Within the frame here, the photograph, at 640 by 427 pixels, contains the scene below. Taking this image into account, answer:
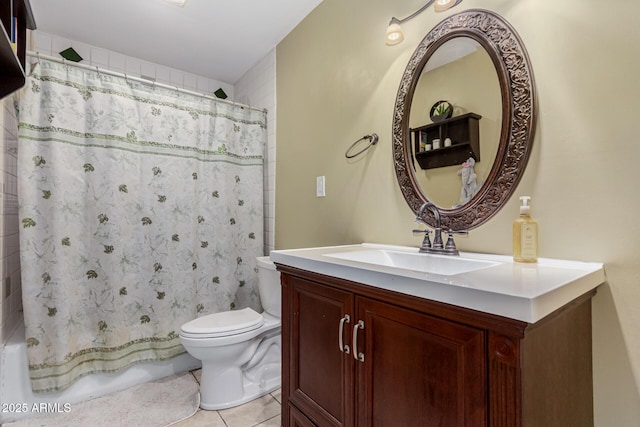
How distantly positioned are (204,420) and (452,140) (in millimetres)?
1802

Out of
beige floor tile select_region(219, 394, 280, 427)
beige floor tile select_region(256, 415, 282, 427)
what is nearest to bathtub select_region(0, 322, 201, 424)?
beige floor tile select_region(219, 394, 280, 427)

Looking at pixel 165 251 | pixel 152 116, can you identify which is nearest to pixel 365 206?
pixel 165 251

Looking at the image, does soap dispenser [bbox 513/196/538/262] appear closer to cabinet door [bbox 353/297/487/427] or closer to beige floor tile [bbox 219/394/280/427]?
cabinet door [bbox 353/297/487/427]

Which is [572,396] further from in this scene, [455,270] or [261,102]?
[261,102]

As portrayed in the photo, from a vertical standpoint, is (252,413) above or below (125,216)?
below

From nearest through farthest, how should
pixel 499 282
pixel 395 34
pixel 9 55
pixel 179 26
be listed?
pixel 499 282 → pixel 9 55 → pixel 395 34 → pixel 179 26

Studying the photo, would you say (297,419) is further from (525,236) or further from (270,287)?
(525,236)

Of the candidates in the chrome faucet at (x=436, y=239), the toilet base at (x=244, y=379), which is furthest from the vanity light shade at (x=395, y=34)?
the toilet base at (x=244, y=379)

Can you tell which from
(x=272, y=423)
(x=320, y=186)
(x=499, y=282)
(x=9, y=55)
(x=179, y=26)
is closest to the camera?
(x=499, y=282)

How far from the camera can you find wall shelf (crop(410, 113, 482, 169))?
1.19m

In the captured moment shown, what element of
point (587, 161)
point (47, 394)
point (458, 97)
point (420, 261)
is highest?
point (458, 97)

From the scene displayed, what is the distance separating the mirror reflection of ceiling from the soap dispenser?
197mm

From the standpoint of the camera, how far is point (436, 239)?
3.98 ft

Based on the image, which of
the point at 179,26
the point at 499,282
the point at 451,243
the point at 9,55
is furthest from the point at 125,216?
the point at 499,282
